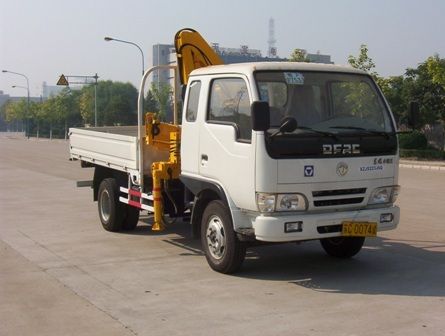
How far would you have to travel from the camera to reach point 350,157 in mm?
6375

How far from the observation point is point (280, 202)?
6148 millimetres

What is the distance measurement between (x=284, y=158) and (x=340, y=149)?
2.15 ft

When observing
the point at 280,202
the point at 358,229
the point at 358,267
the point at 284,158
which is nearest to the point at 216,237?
the point at 280,202

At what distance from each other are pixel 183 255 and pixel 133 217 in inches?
76.7

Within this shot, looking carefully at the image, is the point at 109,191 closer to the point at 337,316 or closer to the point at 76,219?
the point at 76,219

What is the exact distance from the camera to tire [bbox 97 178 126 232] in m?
9.36

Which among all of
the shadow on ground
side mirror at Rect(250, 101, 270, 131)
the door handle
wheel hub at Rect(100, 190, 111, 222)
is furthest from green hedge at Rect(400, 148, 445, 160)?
side mirror at Rect(250, 101, 270, 131)

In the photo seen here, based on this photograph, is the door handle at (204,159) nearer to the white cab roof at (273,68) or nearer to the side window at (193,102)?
the side window at (193,102)

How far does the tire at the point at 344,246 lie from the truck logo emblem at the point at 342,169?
58.3 inches

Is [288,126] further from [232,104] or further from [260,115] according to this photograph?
[232,104]

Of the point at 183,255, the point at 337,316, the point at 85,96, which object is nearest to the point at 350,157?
the point at 337,316

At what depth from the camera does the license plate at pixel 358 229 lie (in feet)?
20.8

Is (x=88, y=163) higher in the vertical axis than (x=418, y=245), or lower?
higher

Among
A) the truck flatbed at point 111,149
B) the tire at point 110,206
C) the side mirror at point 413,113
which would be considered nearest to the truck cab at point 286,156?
the side mirror at point 413,113
